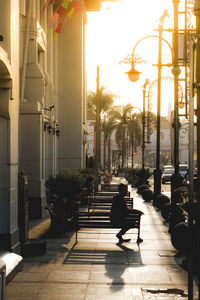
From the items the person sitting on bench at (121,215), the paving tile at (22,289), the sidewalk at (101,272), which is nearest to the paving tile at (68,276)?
the sidewalk at (101,272)

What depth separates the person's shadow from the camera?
29.6ft

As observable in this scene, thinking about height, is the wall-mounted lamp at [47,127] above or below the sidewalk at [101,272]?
above

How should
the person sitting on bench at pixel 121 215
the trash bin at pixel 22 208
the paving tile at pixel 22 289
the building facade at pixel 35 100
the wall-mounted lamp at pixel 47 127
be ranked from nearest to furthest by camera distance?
the paving tile at pixel 22 289
the building facade at pixel 35 100
the trash bin at pixel 22 208
the person sitting on bench at pixel 121 215
the wall-mounted lamp at pixel 47 127

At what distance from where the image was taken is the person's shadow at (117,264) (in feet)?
29.6

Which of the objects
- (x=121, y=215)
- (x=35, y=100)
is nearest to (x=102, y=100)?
(x=35, y=100)

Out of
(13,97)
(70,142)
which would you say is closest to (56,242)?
(13,97)

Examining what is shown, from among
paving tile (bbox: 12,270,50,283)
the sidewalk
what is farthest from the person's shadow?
paving tile (bbox: 12,270,50,283)

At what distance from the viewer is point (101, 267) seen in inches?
412

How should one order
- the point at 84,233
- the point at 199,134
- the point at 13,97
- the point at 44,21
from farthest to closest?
1. the point at 44,21
2. the point at 84,233
3. the point at 13,97
4. the point at 199,134

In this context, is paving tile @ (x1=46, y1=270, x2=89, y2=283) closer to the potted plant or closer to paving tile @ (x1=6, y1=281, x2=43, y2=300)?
paving tile @ (x1=6, y1=281, x2=43, y2=300)

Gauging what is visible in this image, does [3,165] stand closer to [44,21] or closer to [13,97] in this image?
[13,97]

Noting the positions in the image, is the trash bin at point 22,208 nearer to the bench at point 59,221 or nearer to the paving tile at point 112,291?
the paving tile at point 112,291

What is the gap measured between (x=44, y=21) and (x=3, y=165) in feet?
55.2

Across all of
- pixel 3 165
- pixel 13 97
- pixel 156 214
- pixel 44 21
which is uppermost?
pixel 44 21
